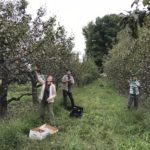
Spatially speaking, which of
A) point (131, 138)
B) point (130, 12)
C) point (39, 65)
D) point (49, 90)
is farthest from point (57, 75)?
point (130, 12)

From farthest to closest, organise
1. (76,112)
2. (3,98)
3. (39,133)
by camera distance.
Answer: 1. (76,112)
2. (3,98)
3. (39,133)

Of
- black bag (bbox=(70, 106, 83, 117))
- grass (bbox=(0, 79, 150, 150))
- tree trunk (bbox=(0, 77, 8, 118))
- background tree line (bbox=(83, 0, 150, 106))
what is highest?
background tree line (bbox=(83, 0, 150, 106))

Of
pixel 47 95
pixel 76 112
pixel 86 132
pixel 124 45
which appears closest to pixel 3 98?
pixel 47 95

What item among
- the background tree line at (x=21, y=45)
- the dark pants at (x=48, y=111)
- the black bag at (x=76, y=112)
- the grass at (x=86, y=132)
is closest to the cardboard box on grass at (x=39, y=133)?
the grass at (x=86, y=132)

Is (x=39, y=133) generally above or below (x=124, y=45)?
below

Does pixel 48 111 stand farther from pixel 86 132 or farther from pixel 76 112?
pixel 76 112

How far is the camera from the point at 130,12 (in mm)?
2619

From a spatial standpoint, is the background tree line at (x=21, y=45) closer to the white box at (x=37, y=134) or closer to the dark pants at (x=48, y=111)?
the dark pants at (x=48, y=111)

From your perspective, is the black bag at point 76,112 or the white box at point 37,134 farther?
the black bag at point 76,112

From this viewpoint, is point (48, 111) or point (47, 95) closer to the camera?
point (48, 111)

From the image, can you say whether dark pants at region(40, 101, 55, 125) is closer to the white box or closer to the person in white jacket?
the person in white jacket

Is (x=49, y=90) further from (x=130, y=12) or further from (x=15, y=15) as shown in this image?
(x=130, y=12)

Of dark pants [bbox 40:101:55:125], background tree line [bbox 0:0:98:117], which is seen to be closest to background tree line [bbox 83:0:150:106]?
background tree line [bbox 0:0:98:117]

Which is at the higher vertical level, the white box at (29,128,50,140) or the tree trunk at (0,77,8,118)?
the tree trunk at (0,77,8,118)
